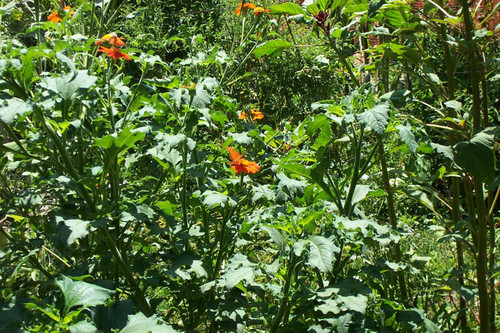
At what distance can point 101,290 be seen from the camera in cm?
150

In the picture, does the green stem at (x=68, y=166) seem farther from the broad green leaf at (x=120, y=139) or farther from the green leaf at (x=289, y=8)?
the green leaf at (x=289, y=8)

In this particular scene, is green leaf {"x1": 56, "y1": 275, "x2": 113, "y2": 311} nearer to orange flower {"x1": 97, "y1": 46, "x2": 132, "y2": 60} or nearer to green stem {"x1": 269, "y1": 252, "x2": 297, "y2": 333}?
green stem {"x1": 269, "y1": 252, "x2": 297, "y2": 333}

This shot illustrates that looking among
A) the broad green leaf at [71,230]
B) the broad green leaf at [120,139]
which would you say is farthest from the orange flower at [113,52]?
the broad green leaf at [71,230]

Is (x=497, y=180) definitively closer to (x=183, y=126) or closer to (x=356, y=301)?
(x=356, y=301)

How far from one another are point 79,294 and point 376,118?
3.24 feet

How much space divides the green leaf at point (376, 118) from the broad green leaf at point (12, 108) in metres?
0.98

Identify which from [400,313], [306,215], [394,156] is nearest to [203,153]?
[306,215]

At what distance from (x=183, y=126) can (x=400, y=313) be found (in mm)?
987

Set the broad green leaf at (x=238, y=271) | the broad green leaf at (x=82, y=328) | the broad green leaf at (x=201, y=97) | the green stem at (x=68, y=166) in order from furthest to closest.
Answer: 1. the broad green leaf at (x=201, y=97)
2. the green stem at (x=68, y=166)
3. the broad green leaf at (x=238, y=271)
4. the broad green leaf at (x=82, y=328)

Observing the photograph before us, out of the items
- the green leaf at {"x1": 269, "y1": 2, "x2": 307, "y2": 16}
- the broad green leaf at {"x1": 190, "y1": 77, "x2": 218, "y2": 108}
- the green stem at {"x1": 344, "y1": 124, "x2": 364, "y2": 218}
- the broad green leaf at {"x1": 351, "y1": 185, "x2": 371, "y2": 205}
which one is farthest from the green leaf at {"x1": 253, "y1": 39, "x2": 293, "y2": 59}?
the broad green leaf at {"x1": 351, "y1": 185, "x2": 371, "y2": 205}

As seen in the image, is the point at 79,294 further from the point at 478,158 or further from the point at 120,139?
the point at 478,158

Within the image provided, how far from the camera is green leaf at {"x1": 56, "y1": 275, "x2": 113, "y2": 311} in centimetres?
139

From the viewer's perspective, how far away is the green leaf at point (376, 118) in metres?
1.56

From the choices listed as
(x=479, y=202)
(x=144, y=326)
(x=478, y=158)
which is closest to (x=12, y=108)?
(x=144, y=326)
